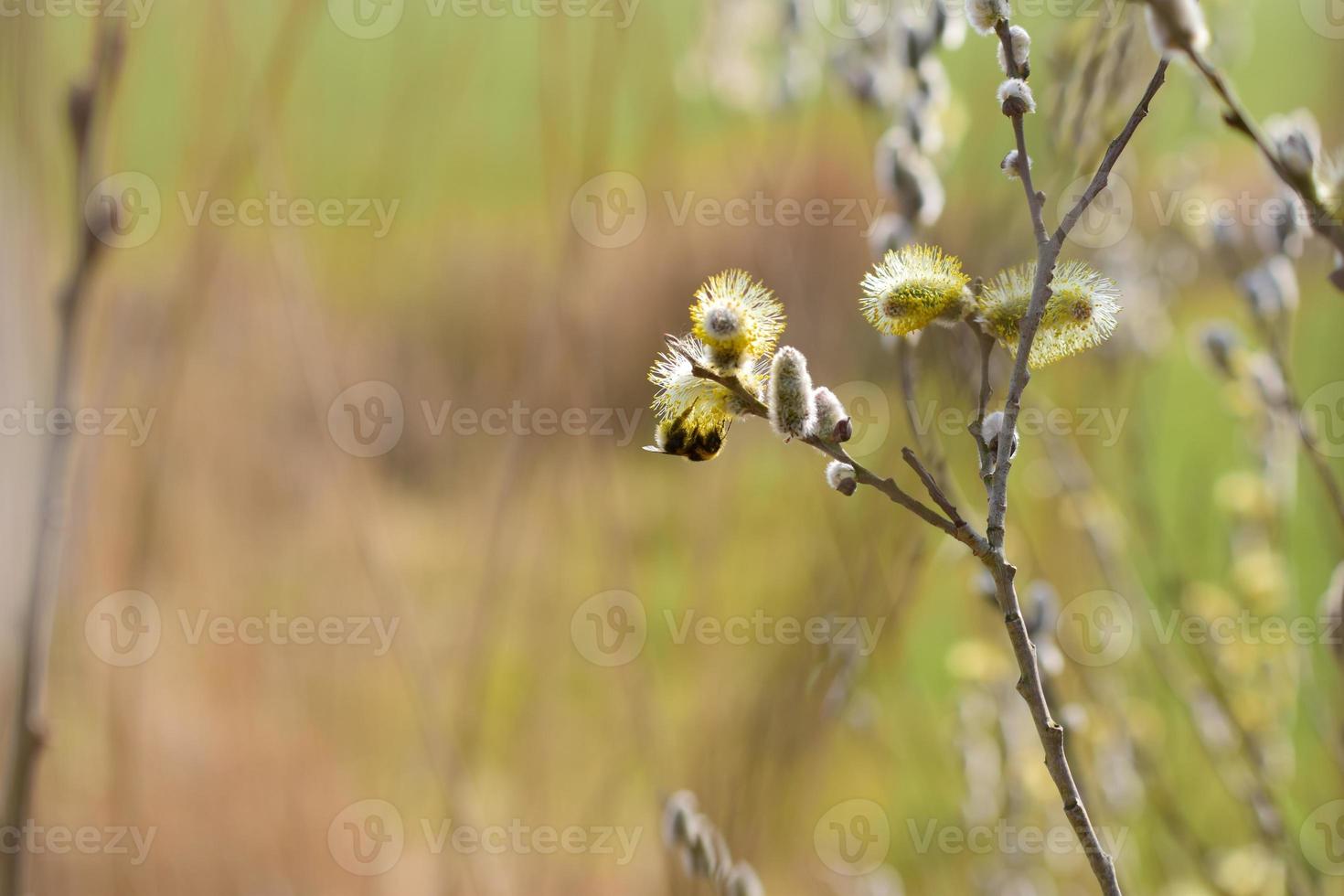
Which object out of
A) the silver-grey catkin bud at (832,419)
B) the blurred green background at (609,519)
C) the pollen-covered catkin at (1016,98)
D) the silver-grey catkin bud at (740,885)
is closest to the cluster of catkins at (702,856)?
the silver-grey catkin bud at (740,885)

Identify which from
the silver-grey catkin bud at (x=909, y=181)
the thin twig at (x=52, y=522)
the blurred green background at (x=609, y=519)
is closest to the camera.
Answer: the thin twig at (x=52, y=522)

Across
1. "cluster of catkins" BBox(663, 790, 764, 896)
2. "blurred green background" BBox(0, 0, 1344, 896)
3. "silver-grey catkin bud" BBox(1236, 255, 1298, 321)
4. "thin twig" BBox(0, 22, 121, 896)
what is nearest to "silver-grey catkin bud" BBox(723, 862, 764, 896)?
"cluster of catkins" BBox(663, 790, 764, 896)

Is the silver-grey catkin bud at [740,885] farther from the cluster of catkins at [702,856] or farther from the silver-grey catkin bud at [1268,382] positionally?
the silver-grey catkin bud at [1268,382]

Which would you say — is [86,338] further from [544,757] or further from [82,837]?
[544,757]

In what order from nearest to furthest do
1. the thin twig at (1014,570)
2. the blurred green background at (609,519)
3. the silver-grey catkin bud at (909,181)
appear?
the thin twig at (1014,570)
the silver-grey catkin bud at (909,181)
the blurred green background at (609,519)

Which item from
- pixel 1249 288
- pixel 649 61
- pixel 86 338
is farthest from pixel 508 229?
pixel 1249 288

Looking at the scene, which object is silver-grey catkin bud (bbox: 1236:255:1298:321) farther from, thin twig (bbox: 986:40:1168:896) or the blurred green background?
thin twig (bbox: 986:40:1168:896)
